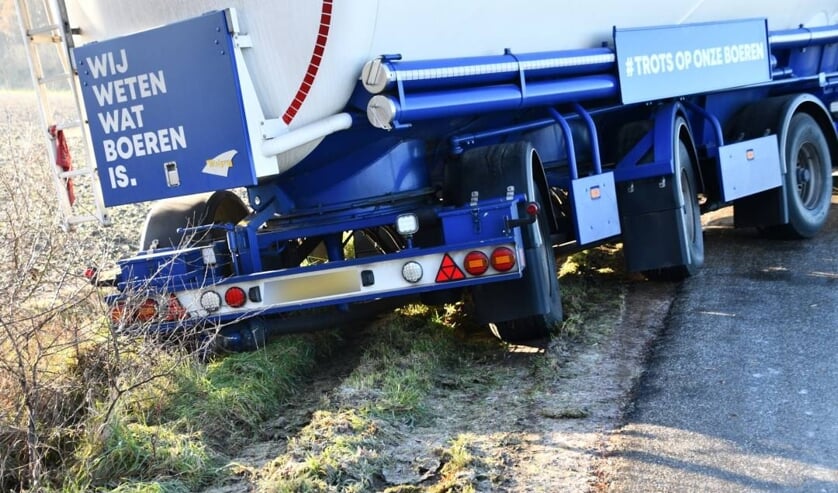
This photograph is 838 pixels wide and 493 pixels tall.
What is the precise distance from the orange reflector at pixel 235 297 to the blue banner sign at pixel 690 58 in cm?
332

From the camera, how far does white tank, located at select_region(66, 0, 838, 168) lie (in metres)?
5.42

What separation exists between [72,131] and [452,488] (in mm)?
3746

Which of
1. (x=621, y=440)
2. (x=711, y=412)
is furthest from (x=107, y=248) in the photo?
(x=711, y=412)

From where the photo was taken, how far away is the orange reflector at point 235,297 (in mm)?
5957

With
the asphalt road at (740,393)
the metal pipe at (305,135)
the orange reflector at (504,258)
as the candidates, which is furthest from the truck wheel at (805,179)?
the metal pipe at (305,135)

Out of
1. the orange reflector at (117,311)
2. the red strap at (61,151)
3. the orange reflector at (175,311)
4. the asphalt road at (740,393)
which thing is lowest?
the asphalt road at (740,393)

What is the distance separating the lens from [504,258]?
576 cm

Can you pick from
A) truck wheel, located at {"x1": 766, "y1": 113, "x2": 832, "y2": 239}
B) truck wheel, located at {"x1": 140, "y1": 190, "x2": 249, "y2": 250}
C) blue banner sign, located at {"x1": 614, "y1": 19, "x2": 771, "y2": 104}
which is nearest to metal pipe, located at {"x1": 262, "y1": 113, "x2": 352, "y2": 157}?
truck wheel, located at {"x1": 140, "y1": 190, "x2": 249, "y2": 250}

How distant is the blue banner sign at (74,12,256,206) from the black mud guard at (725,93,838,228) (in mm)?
5627

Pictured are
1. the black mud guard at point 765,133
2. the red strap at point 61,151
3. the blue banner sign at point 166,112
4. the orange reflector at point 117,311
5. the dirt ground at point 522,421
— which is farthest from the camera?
the black mud guard at point 765,133

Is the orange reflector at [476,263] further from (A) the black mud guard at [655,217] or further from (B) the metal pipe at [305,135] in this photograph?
(A) the black mud guard at [655,217]

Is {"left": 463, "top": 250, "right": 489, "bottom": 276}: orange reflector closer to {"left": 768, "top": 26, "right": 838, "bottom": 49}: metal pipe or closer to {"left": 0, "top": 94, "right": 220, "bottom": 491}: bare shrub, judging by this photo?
{"left": 0, "top": 94, "right": 220, "bottom": 491}: bare shrub

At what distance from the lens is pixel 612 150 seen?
27.4ft

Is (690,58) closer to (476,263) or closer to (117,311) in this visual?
(476,263)
